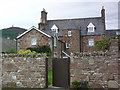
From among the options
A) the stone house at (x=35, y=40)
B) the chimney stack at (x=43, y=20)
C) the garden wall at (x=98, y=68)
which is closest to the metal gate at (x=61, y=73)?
the garden wall at (x=98, y=68)

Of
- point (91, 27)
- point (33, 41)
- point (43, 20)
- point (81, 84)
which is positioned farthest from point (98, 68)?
point (43, 20)

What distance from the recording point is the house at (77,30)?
35.9 metres

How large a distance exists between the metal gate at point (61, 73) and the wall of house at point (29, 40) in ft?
60.9

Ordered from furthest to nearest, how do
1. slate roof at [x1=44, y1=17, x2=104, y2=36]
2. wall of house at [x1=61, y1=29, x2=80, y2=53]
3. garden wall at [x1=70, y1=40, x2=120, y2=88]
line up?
slate roof at [x1=44, y1=17, x2=104, y2=36] < wall of house at [x1=61, y1=29, x2=80, y2=53] < garden wall at [x1=70, y1=40, x2=120, y2=88]

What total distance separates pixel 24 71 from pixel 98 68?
4.06 m

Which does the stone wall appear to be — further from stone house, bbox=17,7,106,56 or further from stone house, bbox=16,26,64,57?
stone house, bbox=17,7,106,56

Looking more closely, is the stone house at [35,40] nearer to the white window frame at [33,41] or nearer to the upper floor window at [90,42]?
the white window frame at [33,41]

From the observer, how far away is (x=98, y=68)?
9.34 metres

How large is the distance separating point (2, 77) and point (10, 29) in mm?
42585

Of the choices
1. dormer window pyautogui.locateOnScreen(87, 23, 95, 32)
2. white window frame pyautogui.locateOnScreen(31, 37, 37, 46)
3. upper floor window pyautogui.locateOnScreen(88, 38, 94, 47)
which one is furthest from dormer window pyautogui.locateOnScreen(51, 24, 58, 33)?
white window frame pyautogui.locateOnScreen(31, 37, 37, 46)

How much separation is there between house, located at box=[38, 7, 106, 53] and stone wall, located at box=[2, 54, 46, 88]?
2401 cm

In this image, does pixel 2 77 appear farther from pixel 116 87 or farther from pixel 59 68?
pixel 116 87

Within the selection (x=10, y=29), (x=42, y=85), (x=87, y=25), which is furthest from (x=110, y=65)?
(x=10, y=29)

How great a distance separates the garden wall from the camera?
9.06 meters
